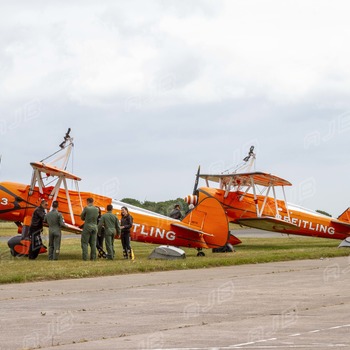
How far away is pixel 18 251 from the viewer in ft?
83.5

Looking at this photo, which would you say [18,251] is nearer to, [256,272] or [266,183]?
[256,272]

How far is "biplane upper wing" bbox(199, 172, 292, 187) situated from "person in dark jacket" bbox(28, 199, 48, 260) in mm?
11584

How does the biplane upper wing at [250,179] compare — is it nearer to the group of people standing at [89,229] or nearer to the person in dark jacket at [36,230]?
the group of people standing at [89,229]

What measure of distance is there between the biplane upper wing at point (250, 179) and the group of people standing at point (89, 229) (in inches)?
393

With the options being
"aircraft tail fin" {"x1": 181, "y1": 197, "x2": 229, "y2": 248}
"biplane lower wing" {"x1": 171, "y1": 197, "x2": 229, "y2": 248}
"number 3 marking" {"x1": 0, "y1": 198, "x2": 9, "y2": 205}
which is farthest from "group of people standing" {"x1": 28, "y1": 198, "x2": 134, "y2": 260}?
"aircraft tail fin" {"x1": 181, "y1": 197, "x2": 229, "y2": 248}

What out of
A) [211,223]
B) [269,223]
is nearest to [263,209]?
[269,223]

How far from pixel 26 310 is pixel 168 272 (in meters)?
7.87

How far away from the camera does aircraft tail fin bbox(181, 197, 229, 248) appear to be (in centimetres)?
2761

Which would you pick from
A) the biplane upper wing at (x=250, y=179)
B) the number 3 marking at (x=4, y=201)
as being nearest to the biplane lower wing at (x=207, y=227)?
the number 3 marking at (x=4, y=201)

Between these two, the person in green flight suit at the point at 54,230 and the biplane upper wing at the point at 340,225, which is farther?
the biplane upper wing at the point at 340,225

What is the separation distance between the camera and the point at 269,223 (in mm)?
35250

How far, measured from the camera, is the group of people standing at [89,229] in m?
24.2

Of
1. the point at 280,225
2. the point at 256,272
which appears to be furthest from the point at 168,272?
the point at 280,225

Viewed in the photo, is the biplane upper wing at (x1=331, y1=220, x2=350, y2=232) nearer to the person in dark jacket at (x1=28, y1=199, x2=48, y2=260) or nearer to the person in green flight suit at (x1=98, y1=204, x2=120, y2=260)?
the person in green flight suit at (x1=98, y1=204, x2=120, y2=260)
